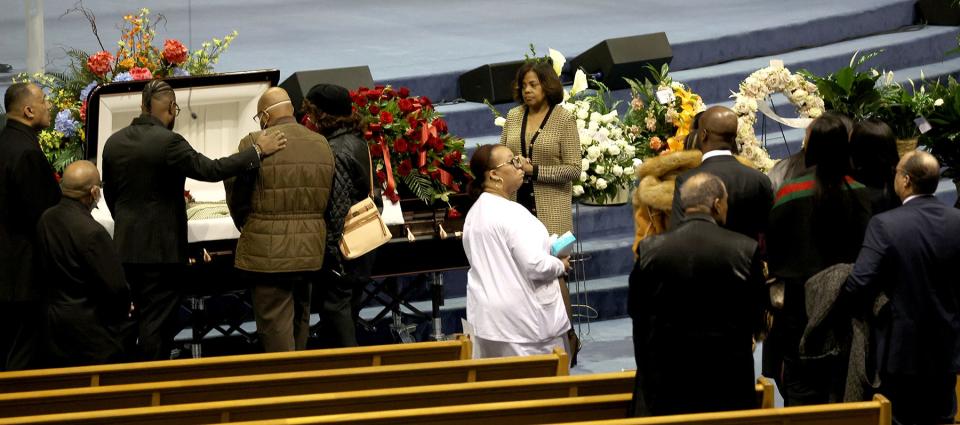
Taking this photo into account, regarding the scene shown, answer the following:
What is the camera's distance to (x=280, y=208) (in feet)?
20.2

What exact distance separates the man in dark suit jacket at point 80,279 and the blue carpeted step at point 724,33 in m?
4.34

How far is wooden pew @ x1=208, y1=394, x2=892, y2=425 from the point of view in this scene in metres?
4.03

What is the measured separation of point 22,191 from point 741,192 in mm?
3030

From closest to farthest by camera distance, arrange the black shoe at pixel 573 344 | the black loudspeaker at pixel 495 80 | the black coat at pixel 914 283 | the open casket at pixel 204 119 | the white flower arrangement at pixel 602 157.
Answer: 1. the black coat at pixel 914 283
2. the open casket at pixel 204 119
3. the black shoe at pixel 573 344
4. the white flower arrangement at pixel 602 157
5. the black loudspeaker at pixel 495 80

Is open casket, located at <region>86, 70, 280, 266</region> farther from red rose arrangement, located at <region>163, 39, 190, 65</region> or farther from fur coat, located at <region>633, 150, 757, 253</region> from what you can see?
fur coat, located at <region>633, 150, 757, 253</region>

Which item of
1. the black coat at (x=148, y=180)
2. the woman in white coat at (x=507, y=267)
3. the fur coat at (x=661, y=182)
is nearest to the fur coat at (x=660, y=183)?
the fur coat at (x=661, y=182)

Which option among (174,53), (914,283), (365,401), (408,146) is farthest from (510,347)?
(174,53)

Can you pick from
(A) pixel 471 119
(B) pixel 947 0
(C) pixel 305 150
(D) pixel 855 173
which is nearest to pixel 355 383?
(C) pixel 305 150

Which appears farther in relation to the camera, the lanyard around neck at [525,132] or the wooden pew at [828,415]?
the lanyard around neck at [525,132]

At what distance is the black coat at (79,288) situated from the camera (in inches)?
224

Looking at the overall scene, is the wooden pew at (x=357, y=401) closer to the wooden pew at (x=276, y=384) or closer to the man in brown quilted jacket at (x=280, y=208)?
the wooden pew at (x=276, y=384)

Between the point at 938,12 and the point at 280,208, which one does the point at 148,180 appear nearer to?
the point at 280,208

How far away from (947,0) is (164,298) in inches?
304

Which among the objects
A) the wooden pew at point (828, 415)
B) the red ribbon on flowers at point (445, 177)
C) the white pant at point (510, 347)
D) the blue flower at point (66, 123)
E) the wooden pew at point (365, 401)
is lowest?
the wooden pew at point (828, 415)
